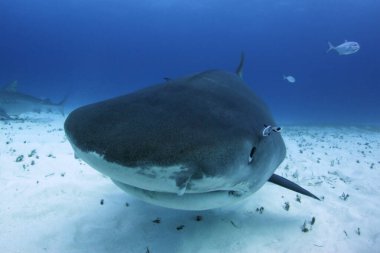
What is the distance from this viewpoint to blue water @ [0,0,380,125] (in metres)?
88.1

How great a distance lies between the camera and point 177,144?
70.3 inches

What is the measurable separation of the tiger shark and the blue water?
7292 cm

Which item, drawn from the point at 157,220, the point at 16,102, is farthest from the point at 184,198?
the point at 16,102

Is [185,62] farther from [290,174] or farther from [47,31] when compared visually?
[290,174]

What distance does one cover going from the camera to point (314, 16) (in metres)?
77.2

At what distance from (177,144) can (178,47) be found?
12957 cm

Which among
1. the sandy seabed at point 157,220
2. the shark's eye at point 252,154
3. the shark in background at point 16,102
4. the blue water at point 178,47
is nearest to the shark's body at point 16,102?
the shark in background at point 16,102

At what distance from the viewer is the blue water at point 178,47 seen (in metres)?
88.1

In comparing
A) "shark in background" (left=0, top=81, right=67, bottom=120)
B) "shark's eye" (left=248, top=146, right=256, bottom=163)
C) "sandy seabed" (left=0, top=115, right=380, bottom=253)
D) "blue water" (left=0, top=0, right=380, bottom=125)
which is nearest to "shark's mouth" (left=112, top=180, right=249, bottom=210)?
"shark's eye" (left=248, top=146, right=256, bottom=163)

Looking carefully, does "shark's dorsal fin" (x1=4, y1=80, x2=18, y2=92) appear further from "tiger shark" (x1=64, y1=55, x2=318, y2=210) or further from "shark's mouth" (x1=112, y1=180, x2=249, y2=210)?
"shark's mouth" (x1=112, y1=180, x2=249, y2=210)

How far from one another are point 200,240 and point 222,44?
4872 inches

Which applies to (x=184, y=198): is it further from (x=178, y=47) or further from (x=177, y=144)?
(x=178, y=47)

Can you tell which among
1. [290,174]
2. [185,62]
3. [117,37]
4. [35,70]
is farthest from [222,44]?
[290,174]

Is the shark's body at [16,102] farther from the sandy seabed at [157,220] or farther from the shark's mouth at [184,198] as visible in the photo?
the shark's mouth at [184,198]
